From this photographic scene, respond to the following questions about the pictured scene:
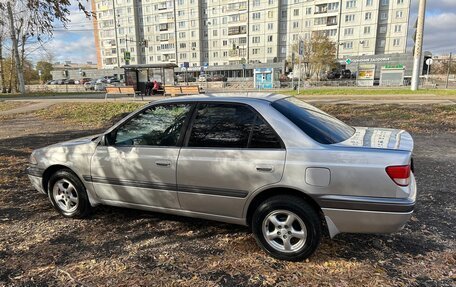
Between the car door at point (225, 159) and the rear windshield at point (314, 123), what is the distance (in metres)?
0.29

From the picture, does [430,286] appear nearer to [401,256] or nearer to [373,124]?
[401,256]

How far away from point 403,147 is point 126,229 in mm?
3083

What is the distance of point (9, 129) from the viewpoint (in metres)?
11.9

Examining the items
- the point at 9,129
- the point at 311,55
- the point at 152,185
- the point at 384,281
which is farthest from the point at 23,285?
the point at 311,55

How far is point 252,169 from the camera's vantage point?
3.12 meters

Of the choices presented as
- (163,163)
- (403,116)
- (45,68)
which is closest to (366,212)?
(163,163)

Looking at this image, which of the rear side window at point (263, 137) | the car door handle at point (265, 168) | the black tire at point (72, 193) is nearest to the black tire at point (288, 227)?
the car door handle at point (265, 168)

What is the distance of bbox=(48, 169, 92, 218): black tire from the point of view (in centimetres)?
408

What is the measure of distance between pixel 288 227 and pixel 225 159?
867 millimetres

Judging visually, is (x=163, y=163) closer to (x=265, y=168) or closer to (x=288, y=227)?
(x=265, y=168)

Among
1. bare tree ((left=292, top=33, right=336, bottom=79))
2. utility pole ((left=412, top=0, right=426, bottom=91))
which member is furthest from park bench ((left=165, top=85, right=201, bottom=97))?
bare tree ((left=292, top=33, right=336, bottom=79))

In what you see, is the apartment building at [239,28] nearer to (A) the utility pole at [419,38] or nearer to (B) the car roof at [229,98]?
(A) the utility pole at [419,38]

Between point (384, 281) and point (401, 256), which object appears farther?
point (401, 256)

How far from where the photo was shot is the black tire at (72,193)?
4082 mm
